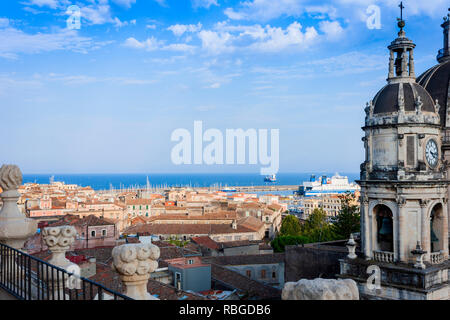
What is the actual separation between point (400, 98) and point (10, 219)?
1435 cm

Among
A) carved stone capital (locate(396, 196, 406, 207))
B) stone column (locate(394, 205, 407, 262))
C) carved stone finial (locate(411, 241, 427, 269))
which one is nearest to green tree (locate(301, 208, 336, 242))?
stone column (locate(394, 205, 407, 262))

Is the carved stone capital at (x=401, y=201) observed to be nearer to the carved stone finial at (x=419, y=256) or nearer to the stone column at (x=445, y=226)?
the carved stone finial at (x=419, y=256)

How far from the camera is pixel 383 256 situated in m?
16.2

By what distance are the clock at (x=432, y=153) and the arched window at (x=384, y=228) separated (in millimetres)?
2476

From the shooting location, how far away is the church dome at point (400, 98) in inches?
649

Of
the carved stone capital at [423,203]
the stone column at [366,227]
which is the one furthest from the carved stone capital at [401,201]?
the stone column at [366,227]

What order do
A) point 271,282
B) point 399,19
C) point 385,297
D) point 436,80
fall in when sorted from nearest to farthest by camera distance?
point 385,297 → point 399,19 → point 436,80 → point 271,282

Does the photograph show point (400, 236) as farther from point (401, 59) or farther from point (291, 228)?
point (291, 228)

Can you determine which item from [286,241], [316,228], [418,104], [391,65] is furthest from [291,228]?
[418,104]

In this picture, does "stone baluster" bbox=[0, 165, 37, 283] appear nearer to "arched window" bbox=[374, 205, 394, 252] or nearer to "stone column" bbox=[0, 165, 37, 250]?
"stone column" bbox=[0, 165, 37, 250]
